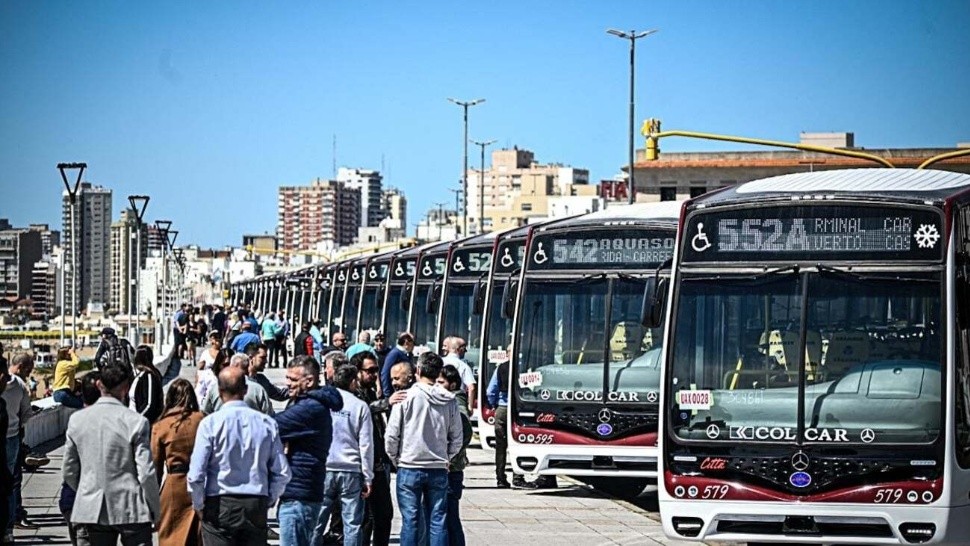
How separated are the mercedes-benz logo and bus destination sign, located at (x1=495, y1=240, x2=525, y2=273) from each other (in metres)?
9.45

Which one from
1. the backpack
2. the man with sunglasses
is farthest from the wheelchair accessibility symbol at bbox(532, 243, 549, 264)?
the man with sunglasses

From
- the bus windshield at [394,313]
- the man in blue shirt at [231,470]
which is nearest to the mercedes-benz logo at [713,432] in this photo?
the man in blue shirt at [231,470]

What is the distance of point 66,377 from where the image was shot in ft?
62.9

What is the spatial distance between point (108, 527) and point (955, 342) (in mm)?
6250

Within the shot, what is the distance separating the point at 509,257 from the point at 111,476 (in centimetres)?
1312

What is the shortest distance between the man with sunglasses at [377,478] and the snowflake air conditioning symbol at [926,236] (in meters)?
4.00

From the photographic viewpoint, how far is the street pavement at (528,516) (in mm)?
15758

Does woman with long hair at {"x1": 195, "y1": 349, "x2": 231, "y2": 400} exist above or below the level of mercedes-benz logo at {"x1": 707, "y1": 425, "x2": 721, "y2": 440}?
above

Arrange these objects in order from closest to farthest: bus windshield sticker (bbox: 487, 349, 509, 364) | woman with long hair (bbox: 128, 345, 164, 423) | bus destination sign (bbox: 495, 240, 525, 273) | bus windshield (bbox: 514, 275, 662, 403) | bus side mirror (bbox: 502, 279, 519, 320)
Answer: woman with long hair (bbox: 128, 345, 164, 423) → bus windshield (bbox: 514, 275, 662, 403) → bus side mirror (bbox: 502, 279, 519, 320) → bus windshield sticker (bbox: 487, 349, 509, 364) → bus destination sign (bbox: 495, 240, 525, 273)

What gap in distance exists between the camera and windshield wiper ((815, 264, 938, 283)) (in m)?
13.1

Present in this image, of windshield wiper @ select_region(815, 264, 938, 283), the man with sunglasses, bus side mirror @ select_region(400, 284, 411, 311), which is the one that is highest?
windshield wiper @ select_region(815, 264, 938, 283)

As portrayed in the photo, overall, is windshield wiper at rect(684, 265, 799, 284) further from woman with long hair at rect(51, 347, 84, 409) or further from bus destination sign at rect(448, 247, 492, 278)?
bus destination sign at rect(448, 247, 492, 278)

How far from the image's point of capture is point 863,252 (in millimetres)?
13312

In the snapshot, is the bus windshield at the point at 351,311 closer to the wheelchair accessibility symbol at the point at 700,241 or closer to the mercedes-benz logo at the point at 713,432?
the wheelchair accessibility symbol at the point at 700,241
